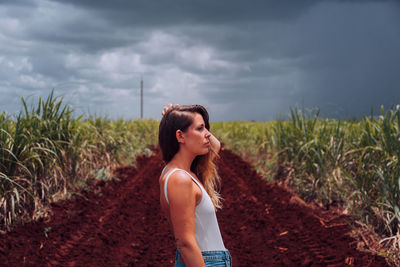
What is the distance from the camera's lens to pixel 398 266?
12.7 ft

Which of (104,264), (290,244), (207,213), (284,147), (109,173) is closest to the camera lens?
(207,213)

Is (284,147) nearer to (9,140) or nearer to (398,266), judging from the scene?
(398,266)

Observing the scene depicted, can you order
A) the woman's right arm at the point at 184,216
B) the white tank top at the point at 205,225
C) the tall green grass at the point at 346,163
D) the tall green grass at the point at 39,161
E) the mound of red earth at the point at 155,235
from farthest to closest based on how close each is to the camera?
1. the tall green grass at the point at 39,161
2. the tall green grass at the point at 346,163
3. the mound of red earth at the point at 155,235
4. the white tank top at the point at 205,225
5. the woman's right arm at the point at 184,216

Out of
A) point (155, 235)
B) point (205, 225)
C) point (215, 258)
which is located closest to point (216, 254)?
point (215, 258)

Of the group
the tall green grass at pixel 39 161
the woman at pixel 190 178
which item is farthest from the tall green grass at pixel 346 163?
the tall green grass at pixel 39 161

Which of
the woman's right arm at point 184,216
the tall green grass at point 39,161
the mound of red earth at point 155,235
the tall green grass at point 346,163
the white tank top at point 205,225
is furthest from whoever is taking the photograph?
the tall green grass at point 39,161

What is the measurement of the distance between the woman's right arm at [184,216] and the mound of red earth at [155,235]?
8.69 feet

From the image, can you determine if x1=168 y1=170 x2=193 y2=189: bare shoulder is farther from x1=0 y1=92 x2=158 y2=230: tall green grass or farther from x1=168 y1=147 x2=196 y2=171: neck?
x1=0 y1=92 x2=158 y2=230: tall green grass

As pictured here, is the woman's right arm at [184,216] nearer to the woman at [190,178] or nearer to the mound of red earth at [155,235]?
the woman at [190,178]

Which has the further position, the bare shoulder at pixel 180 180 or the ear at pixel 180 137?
the ear at pixel 180 137

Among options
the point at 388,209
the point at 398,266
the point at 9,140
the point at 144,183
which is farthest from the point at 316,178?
the point at 9,140

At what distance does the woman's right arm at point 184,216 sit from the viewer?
1527mm

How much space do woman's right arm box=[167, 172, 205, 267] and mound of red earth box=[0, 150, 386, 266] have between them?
2.65 m

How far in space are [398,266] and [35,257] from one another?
3.97m
